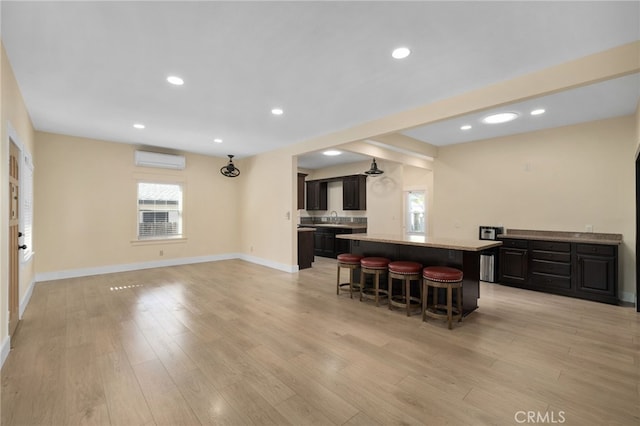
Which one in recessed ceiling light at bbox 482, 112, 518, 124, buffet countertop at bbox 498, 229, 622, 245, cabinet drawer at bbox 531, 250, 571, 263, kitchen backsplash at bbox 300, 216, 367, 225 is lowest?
cabinet drawer at bbox 531, 250, 571, 263

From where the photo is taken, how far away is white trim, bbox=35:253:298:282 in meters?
5.31

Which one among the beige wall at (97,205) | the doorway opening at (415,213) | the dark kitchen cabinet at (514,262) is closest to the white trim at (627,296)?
the dark kitchen cabinet at (514,262)

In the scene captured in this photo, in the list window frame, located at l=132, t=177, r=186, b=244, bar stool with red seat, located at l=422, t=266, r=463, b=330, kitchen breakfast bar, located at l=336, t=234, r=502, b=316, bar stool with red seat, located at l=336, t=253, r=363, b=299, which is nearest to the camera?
bar stool with red seat, located at l=422, t=266, r=463, b=330

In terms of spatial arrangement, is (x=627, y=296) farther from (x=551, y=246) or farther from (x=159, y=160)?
(x=159, y=160)

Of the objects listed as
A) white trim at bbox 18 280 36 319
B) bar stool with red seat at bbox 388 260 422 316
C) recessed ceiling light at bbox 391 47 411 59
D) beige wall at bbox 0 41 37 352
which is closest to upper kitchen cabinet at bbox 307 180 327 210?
bar stool with red seat at bbox 388 260 422 316

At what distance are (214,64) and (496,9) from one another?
7.78 feet

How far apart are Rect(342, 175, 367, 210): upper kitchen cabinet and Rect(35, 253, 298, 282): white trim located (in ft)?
9.27

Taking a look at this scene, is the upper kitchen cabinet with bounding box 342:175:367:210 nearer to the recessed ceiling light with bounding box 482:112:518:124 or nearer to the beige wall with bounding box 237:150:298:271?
the beige wall with bounding box 237:150:298:271

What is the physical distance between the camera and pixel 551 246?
A: 448 centimetres

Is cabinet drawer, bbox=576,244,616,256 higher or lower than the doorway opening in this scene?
lower

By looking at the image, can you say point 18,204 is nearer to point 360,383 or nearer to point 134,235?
point 134,235

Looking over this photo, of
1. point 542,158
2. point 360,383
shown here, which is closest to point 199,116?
point 360,383

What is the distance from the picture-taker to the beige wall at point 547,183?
4227 mm

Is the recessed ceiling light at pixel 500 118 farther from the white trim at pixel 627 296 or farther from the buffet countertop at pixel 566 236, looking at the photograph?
the white trim at pixel 627 296
